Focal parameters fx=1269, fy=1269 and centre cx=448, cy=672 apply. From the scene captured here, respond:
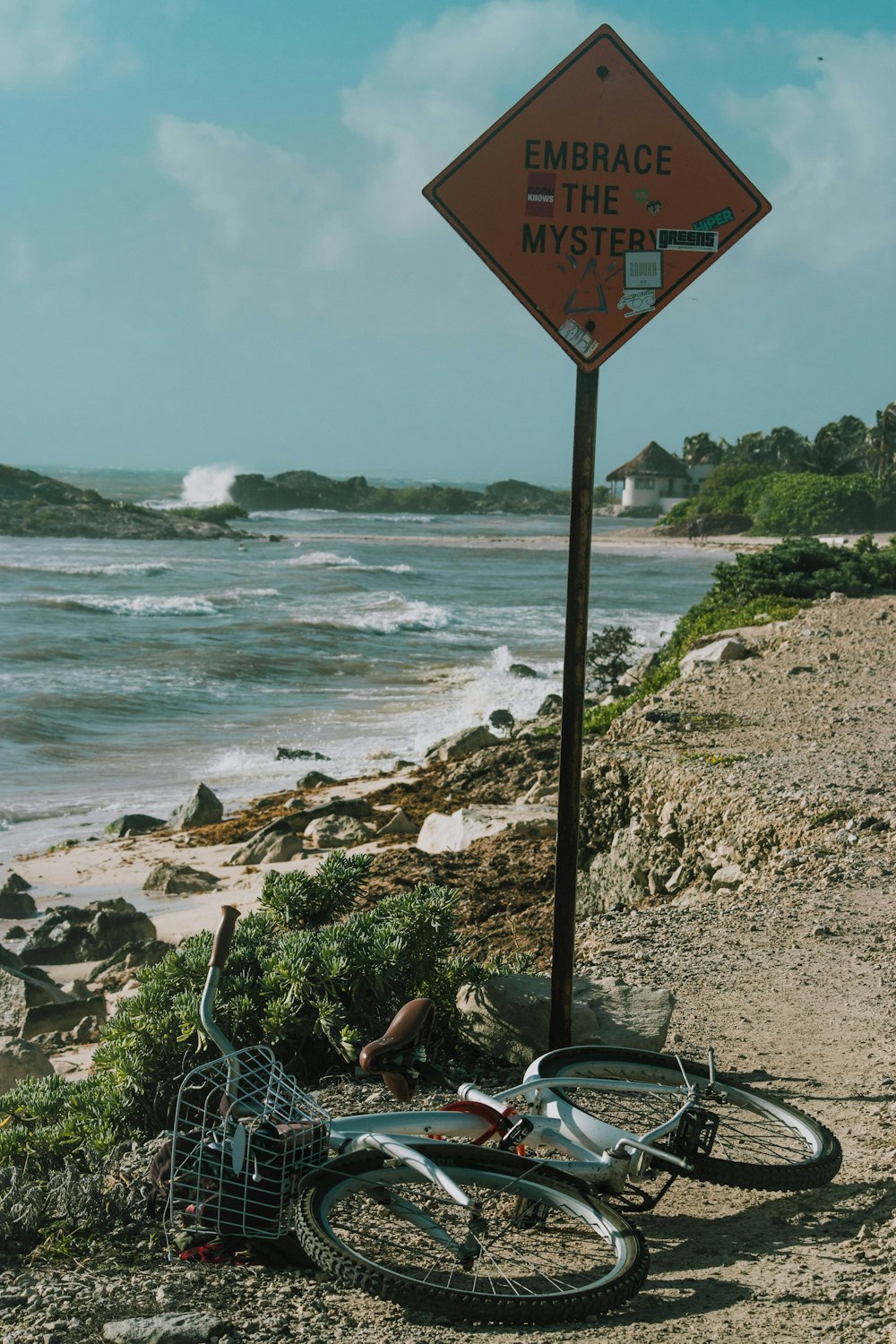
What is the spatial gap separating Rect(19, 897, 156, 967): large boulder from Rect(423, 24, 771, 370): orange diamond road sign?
20.5 ft

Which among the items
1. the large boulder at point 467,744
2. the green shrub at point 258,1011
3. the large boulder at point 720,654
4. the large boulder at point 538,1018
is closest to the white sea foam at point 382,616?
the large boulder at point 467,744

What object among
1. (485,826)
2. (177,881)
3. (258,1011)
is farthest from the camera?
(177,881)

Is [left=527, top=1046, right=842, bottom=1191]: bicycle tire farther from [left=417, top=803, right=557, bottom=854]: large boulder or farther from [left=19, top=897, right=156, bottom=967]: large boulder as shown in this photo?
[left=19, top=897, right=156, bottom=967]: large boulder

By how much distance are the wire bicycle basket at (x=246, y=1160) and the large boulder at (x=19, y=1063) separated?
A: 3.53m

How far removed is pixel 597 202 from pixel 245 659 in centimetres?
2131

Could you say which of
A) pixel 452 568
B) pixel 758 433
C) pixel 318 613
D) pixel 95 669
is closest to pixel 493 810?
pixel 95 669

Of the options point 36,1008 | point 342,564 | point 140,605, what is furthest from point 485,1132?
point 342,564

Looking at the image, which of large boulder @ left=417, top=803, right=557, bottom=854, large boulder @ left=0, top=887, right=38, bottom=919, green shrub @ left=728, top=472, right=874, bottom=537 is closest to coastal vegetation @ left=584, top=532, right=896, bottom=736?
large boulder @ left=417, top=803, right=557, bottom=854

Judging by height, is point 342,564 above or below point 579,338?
below

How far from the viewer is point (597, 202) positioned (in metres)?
3.74

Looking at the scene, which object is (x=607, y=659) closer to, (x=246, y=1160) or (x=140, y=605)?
(x=140, y=605)

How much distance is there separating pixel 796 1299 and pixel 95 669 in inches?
865

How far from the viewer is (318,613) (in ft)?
106

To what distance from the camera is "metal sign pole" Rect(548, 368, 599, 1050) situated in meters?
3.76
